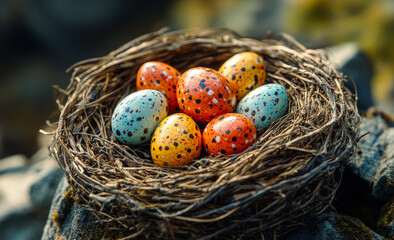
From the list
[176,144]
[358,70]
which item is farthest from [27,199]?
[358,70]

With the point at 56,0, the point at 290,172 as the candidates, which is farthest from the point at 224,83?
the point at 56,0

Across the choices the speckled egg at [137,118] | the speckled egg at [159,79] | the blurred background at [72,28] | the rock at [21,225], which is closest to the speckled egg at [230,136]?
the speckled egg at [137,118]

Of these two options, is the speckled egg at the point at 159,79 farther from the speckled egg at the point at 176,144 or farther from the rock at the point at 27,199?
the rock at the point at 27,199

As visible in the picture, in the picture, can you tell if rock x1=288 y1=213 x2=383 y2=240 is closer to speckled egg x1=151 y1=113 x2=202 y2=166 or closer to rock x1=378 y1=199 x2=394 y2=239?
rock x1=378 y1=199 x2=394 y2=239

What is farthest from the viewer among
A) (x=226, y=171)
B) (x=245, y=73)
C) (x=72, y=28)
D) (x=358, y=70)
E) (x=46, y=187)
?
(x=72, y=28)

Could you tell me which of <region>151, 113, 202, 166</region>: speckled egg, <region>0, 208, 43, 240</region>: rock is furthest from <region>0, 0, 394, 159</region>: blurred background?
<region>151, 113, 202, 166</region>: speckled egg

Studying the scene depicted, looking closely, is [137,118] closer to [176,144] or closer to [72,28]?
[176,144]
